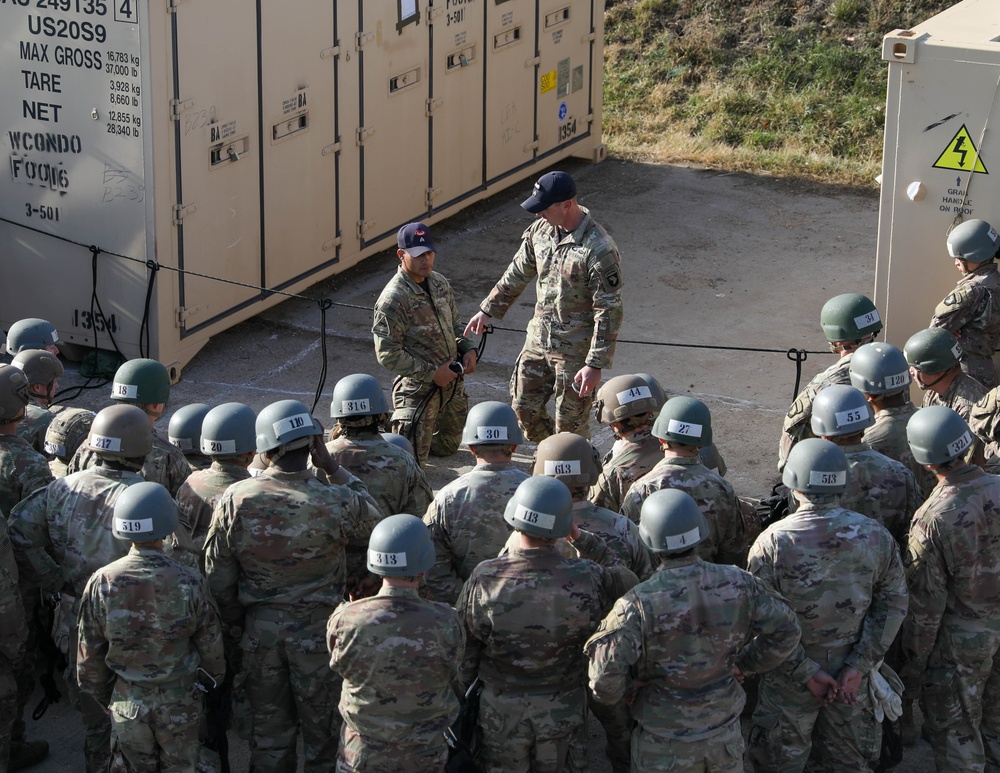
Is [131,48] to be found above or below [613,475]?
above

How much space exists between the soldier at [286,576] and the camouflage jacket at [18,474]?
114cm

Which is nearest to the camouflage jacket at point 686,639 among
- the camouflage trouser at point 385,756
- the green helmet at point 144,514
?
the camouflage trouser at point 385,756

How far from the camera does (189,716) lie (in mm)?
5512

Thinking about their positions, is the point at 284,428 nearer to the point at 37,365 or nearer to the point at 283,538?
the point at 283,538

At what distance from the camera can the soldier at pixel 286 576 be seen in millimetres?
5645

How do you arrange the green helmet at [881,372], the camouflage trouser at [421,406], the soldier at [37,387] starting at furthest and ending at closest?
the camouflage trouser at [421,406] < the soldier at [37,387] < the green helmet at [881,372]

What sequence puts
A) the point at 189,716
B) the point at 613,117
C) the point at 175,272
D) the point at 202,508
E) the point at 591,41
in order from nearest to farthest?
the point at 189,716 < the point at 202,508 < the point at 175,272 < the point at 591,41 < the point at 613,117

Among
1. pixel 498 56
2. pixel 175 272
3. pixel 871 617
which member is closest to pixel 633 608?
pixel 871 617

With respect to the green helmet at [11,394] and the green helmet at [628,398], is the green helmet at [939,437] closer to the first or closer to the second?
the green helmet at [628,398]

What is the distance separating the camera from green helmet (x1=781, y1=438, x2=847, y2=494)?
5.41 metres

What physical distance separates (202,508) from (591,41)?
9.31 m

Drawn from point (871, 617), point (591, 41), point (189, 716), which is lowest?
point (189, 716)

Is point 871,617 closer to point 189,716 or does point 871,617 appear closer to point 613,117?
point 189,716

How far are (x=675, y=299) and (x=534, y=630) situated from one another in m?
6.79
